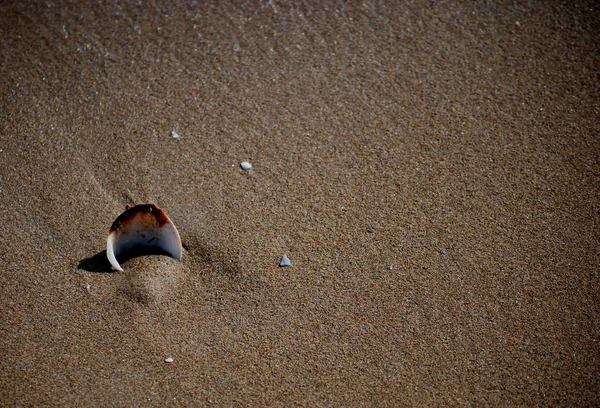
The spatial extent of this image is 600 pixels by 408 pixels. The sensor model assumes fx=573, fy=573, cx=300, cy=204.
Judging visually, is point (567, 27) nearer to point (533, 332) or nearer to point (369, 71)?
point (369, 71)

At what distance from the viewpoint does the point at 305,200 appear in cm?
262

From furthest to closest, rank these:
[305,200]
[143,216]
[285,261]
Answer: [305,200], [285,261], [143,216]

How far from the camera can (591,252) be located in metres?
2.44

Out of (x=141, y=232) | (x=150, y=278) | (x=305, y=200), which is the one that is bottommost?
(x=150, y=278)

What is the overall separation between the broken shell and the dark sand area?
2.9 inches

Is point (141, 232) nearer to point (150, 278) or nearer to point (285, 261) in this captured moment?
point (150, 278)

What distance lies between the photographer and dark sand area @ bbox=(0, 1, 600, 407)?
212cm

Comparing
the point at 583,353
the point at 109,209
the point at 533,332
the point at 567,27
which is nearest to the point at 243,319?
the point at 109,209

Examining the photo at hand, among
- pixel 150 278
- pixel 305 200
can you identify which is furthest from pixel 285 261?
pixel 150 278

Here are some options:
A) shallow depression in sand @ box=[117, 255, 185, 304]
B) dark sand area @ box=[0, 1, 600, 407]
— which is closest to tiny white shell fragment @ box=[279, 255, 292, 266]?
dark sand area @ box=[0, 1, 600, 407]

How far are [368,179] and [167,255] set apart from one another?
0.98 metres

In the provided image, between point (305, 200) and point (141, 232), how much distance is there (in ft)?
2.44

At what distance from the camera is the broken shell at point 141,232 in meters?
2.26

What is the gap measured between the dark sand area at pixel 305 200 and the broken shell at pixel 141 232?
0.07 m
